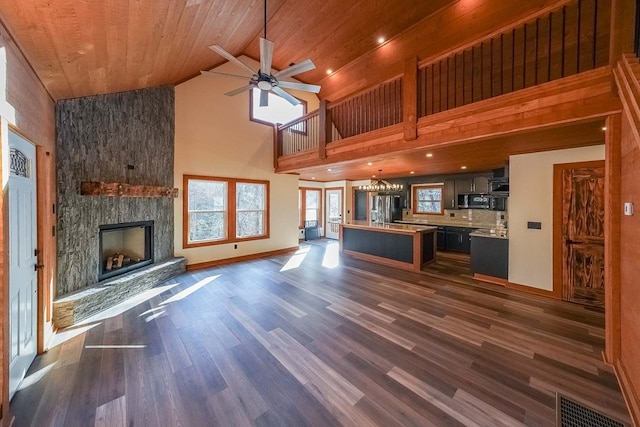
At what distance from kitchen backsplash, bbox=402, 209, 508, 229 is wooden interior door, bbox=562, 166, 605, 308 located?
8.64ft

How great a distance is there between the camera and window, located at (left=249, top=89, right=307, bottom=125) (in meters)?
6.40

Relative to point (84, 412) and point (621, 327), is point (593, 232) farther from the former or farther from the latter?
point (84, 412)

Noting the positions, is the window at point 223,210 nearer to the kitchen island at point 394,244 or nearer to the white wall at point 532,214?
the kitchen island at point 394,244

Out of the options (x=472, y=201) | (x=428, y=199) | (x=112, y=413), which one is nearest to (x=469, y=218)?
(x=472, y=201)

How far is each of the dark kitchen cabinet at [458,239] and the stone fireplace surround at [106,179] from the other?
6779 millimetres

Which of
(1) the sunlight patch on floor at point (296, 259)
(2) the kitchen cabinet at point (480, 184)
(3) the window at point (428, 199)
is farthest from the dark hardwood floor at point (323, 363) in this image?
(3) the window at point (428, 199)

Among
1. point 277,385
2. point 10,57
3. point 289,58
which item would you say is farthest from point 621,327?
point 289,58

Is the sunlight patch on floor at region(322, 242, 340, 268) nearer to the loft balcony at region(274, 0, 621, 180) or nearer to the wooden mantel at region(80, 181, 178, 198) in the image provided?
the loft balcony at region(274, 0, 621, 180)

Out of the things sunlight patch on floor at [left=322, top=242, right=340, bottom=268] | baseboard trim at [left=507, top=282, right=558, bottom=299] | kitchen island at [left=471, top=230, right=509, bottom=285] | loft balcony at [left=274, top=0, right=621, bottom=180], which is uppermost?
loft balcony at [left=274, top=0, right=621, bottom=180]

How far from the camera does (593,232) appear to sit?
3.53 metres

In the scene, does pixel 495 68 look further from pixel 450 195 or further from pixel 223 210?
pixel 223 210

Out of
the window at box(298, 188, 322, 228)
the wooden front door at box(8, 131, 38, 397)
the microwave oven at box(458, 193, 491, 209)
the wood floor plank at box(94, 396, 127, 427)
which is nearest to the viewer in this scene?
the wood floor plank at box(94, 396, 127, 427)

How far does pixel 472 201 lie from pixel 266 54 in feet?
21.1

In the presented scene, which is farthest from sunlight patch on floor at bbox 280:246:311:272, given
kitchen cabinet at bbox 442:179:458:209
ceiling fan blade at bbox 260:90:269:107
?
kitchen cabinet at bbox 442:179:458:209
